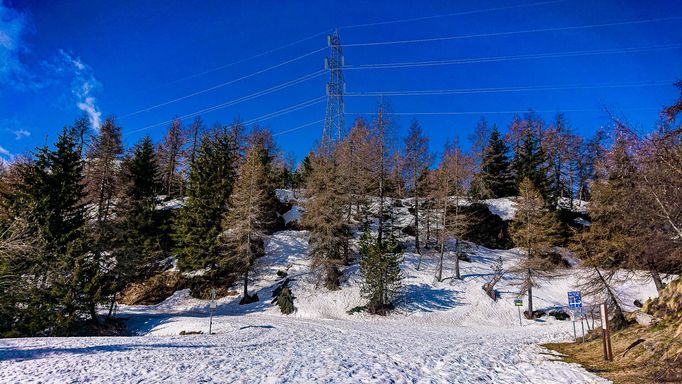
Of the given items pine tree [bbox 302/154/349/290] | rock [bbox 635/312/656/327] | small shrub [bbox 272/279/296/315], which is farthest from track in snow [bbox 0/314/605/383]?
pine tree [bbox 302/154/349/290]

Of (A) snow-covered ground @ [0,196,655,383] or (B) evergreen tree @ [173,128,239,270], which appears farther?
(B) evergreen tree @ [173,128,239,270]

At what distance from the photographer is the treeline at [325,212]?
15094 mm

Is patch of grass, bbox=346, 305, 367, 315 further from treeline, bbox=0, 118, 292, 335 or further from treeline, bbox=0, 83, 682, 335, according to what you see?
treeline, bbox=0, 118, 292, 335

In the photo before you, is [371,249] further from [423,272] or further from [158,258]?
[158,258]

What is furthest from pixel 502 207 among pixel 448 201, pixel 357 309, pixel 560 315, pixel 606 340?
pixel 606 340

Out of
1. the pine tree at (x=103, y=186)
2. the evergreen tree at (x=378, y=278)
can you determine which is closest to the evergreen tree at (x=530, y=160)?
the evergreen tree at (x=378, y=278)

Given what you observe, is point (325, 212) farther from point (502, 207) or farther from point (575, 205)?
point (575, 205)

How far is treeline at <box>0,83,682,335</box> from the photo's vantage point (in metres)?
15.1

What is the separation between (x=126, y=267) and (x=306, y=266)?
15.8 meters

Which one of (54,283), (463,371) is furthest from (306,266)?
(463,371)

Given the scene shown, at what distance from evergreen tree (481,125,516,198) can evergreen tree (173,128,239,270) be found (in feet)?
112

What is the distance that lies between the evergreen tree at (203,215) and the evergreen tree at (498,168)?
34195 millimetres

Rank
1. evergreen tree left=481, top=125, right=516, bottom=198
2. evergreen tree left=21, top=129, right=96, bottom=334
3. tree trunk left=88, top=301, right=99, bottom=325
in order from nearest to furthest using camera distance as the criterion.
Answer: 1. evergreen tree left=21, top=129, right=96, bottom=334
2. tree trunk left=88, top=301, right=99, bottom=325
3. evergreen tree left=481, top=125, right=516, bottom=198

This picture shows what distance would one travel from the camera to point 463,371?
32.1ft
